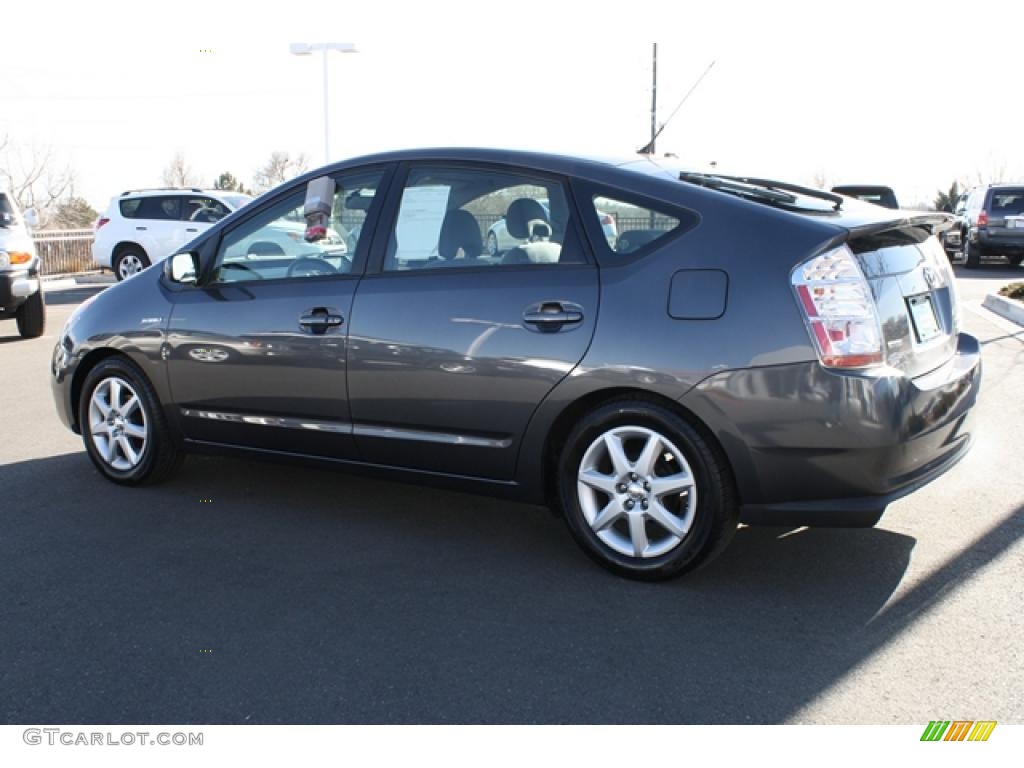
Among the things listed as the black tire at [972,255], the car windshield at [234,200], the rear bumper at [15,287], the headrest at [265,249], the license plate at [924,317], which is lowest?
the black tire at [972,255]

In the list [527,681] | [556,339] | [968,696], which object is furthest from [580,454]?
[968,696]

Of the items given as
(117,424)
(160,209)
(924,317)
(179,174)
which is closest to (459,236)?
(924,317)

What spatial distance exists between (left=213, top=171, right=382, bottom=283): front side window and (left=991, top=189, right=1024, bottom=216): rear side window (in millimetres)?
19699

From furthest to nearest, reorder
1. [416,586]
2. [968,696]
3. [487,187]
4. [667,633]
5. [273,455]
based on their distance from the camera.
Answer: [273,455]
[487,187]
[416,586]
[667,633]
[968,696]

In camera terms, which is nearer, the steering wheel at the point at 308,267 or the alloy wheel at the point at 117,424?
the steering wheel at the point at 308,267

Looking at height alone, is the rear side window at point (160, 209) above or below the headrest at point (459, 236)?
below

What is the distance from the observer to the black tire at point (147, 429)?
5395 mm

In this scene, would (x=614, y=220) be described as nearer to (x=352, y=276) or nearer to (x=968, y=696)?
(x=352, y=276)

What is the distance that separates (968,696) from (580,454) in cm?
162

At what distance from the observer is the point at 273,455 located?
5.09 metres

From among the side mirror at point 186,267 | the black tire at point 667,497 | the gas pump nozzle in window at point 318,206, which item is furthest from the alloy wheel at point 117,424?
the black tire at point 667,497

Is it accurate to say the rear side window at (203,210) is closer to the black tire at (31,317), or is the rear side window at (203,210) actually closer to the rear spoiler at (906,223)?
the black tire at (31,317)

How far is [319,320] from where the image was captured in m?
4.76
